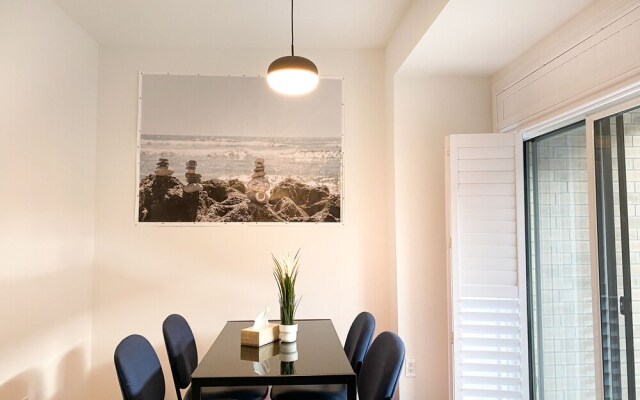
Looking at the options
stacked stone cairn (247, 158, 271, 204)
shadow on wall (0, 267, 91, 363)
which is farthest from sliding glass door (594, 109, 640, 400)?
shadow on wall (0, 267, 91, 363)

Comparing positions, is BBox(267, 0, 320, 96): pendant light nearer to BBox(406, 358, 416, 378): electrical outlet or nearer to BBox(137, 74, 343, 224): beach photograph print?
BBox(137, 74, 343, 224): beach photograph print

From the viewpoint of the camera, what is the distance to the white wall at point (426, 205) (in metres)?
3.04

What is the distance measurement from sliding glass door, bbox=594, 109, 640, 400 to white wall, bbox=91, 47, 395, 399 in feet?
4.67

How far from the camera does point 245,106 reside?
131 inches

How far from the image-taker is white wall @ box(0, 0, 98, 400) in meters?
2.25

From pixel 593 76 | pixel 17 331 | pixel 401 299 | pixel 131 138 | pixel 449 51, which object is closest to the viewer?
pixel 593 76

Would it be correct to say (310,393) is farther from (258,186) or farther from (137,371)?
(258,186)

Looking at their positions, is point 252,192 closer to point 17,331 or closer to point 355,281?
point 355,281

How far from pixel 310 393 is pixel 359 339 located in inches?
16.4

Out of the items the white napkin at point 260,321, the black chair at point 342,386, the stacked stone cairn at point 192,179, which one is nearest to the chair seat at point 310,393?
the black chair at point 342,386

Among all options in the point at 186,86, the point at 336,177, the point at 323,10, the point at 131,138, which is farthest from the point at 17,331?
the point at 323,10

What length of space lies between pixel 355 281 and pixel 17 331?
86.7 inches

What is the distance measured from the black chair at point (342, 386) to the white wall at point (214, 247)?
67 cm

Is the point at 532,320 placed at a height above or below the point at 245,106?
below
